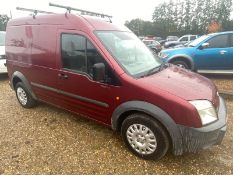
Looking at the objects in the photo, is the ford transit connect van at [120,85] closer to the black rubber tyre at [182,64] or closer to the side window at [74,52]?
the side window at [74,52]

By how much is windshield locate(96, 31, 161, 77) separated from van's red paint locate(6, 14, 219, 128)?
13cm

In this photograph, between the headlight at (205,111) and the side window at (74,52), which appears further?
the side window at (74,52)

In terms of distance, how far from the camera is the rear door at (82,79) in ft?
11.7

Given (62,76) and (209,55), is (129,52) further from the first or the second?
(209,55)

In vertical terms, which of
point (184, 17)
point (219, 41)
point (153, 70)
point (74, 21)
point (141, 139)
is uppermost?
point (184, 17)

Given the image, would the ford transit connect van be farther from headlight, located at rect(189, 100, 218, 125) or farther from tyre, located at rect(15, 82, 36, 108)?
tyre, located at rect(15, 82, 36, 108)

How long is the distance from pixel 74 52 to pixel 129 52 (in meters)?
0.92

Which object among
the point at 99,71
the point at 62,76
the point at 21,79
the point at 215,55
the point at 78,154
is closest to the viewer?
the point at 99,71

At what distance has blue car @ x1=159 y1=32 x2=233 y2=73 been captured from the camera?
24.5ft

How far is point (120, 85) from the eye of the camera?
336 cm

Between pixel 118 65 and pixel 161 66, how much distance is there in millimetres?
1026

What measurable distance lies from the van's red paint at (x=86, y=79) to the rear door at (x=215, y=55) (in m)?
3.88

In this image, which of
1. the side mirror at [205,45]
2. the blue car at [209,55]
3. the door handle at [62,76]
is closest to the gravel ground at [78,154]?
the door handle at [62,76]

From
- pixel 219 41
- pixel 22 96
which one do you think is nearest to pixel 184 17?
pixel 219 41
